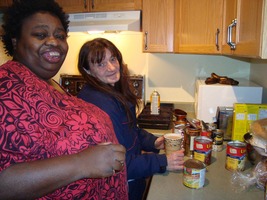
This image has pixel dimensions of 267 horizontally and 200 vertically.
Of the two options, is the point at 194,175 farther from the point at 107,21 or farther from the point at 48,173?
the point at 107,21

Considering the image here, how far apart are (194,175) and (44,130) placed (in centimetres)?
61

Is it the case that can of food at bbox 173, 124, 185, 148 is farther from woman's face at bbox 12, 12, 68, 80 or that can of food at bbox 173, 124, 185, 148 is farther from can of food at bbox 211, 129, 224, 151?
woman's face at bbox 12, 12, 68, 80

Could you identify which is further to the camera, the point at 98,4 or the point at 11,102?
the point at 98,4

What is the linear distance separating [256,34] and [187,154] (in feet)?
2.33

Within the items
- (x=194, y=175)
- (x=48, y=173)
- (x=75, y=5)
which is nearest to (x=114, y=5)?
(x=75, y=5)

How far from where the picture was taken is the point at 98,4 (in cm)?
186

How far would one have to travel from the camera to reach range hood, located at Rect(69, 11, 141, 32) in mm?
1734

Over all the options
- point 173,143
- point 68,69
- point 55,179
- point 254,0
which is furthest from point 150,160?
point 68,69

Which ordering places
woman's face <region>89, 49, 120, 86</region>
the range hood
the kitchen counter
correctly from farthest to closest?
1. the range hood
2. woman's face <region>89, 49, 120, 86</region>
3. the kitchen counter

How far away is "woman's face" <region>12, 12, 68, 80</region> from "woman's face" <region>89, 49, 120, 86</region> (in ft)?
1.36

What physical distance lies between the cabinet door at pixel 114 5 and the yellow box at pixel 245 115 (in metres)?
1.05

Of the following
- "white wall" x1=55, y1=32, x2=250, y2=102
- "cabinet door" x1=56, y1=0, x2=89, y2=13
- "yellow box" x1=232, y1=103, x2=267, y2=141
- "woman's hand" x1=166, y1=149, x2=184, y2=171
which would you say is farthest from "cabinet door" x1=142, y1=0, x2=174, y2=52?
"woman's hand" x1=166, y1=149, x2=184, y2=171

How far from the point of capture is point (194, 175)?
0.94 m

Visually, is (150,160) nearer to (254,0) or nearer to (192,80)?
(254,0)
